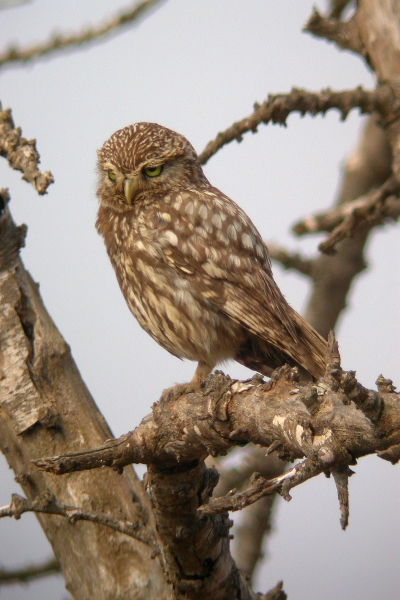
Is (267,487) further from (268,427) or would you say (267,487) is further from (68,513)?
(68,513)

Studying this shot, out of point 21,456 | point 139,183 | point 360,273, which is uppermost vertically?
point 139,183

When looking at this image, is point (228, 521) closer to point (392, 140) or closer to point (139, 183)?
point (139, 183)

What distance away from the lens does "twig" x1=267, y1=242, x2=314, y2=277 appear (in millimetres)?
5512

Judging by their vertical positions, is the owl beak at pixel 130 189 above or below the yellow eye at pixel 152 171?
below

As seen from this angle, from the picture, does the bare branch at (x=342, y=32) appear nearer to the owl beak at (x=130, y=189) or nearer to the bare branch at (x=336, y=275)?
the bare branch at (x=336, y=275)

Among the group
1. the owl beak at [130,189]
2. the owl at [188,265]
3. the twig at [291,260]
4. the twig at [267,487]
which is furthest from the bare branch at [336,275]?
the twig at [267,487]

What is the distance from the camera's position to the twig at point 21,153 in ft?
11.3

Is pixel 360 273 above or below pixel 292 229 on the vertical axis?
below

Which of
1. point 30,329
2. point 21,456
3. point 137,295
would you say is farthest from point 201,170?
point 21,456

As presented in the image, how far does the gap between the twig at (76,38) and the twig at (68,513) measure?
2952 mm

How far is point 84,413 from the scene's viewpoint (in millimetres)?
3549

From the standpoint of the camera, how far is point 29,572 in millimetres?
4559

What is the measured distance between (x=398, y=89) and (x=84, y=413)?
2.71 m

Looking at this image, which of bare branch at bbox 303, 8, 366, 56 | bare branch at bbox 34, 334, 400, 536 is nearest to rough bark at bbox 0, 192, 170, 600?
bare branch at bbox 34, 334, 400, 536
